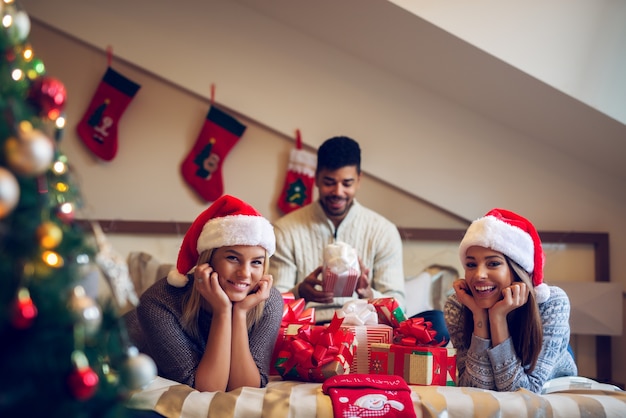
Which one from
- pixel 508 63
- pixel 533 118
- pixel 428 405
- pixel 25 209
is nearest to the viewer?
pixel 25 209

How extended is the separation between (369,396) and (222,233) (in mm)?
663

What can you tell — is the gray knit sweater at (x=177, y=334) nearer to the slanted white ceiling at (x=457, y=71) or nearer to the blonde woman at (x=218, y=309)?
the blonde woman at (x=218, y=309)

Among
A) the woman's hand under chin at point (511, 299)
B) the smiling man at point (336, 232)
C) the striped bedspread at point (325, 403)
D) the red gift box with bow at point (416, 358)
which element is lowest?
the striped bedspread at point (325, 403)

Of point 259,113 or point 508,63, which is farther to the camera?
point 259,113

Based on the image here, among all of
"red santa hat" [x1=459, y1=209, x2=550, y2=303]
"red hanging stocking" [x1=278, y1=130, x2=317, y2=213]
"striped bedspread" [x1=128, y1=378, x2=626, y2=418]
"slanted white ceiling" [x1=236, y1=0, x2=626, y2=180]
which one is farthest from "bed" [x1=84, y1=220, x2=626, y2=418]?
"red hanging stocking" [x1=278, y1=130, x2=317, y2=213]

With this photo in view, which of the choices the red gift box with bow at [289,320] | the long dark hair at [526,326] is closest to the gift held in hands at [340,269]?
the red gift box with bow at [289,320]

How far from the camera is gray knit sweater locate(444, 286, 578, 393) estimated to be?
2018mm

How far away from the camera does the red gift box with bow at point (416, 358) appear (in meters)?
1.97

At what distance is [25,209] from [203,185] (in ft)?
10.2

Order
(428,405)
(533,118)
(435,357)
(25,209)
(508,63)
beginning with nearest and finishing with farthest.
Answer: (25,209) < (428,405) < (435,357) < (508,63) < (533,118)

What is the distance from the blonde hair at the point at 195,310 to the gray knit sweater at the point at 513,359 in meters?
0.65

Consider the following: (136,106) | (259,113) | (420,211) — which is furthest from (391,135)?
(136,106)

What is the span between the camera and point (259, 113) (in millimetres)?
3975

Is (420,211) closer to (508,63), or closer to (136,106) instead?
(508,63)
